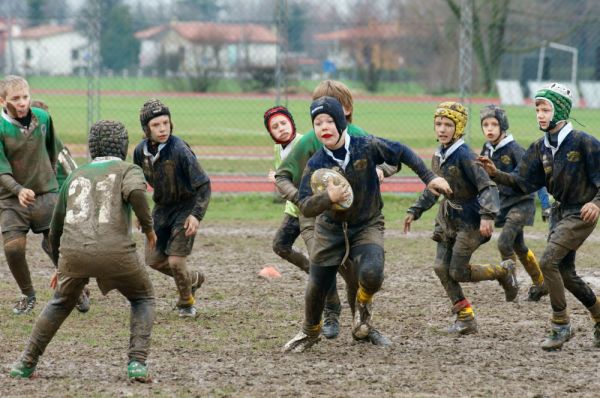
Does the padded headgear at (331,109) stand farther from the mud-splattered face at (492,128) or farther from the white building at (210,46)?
the white building at (210,46)

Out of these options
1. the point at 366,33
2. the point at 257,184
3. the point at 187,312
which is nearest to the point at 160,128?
the point at 187,312

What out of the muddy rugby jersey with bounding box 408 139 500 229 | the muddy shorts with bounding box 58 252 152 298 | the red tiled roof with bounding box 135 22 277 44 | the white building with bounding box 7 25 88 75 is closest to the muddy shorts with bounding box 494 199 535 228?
the muddy rugby jersey with bounding box 408 139 500 229

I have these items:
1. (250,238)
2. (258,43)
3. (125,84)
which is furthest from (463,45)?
(125,84)

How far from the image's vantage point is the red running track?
17.0 m

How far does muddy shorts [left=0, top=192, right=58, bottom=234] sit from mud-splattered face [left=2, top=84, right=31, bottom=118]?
0.72 m

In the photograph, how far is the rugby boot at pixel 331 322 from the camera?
25.9 ft

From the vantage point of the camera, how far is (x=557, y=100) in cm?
743

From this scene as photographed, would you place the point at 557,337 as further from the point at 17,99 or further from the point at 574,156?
the point at 17,99

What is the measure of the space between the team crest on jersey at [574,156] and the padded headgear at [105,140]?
3.11 meters

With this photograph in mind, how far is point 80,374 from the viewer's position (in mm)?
6633

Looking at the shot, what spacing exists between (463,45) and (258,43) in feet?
29.3

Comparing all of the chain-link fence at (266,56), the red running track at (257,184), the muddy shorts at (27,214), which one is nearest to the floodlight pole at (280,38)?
the chain-link fence at (266,56)

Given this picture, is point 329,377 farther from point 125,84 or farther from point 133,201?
point 125,84

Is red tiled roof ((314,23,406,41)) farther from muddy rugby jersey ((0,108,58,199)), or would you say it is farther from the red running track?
muddy rugby jersey ((0,108,58,199))
